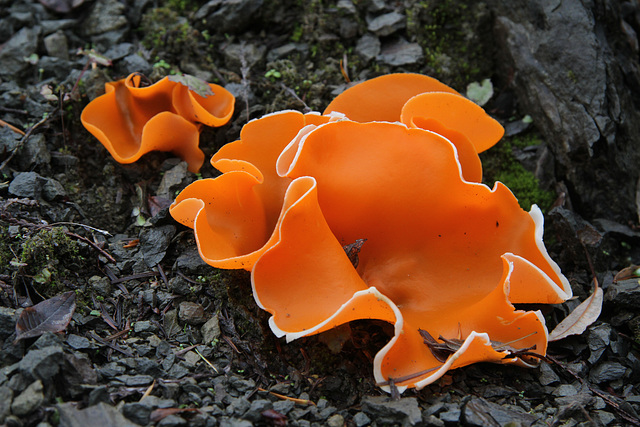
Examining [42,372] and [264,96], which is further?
[264,96]

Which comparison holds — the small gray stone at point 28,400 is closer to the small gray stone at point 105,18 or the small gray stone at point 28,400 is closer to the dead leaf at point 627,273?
the small gray stone at point 105,18

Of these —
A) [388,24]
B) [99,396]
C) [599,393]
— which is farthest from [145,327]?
[388,24]

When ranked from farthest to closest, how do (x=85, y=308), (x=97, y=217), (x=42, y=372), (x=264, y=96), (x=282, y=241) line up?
(x=264, y=96) < (x=97, y=217) < (x=85, y=308) < (x=282, y=241) < (x=42, y=372)

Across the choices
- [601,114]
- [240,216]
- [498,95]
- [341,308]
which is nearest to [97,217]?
[240,216]

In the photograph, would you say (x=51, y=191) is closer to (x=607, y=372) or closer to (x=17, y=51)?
(x=17, y=51)

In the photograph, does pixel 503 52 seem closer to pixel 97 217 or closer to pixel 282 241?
pixel 282 241

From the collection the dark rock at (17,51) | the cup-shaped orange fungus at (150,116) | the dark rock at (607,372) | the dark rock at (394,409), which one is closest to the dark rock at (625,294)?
the dark rock at (607,372)

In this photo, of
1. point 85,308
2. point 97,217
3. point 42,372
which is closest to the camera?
point 42,372
